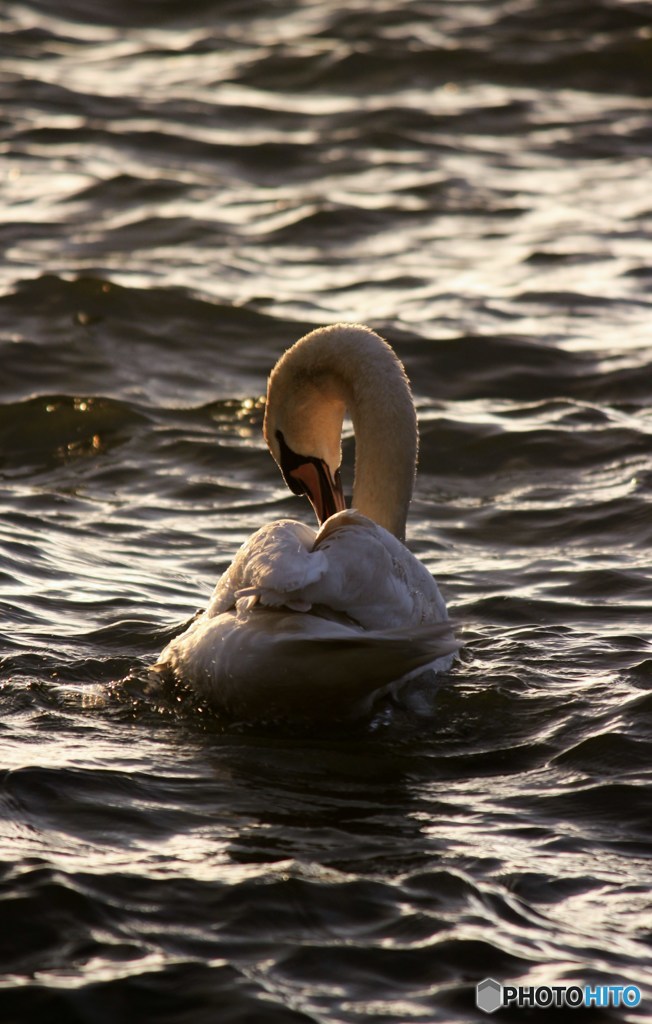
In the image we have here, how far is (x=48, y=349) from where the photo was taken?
37.7ft

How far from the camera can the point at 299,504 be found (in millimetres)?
9141

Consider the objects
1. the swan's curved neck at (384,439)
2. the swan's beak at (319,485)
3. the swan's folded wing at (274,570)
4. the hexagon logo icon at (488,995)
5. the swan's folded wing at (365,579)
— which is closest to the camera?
the hexagon logo icon at (488,995)

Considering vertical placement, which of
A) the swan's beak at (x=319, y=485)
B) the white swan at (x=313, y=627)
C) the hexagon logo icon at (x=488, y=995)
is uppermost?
the white swan at (x=313, y=627)

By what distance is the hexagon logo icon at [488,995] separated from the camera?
393 cm

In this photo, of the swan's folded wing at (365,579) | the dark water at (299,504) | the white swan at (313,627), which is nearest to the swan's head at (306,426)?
the dark water at (299,504)

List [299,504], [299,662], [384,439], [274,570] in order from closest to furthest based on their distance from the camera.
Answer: [299,662] < [274,570] < [384,439] < [299,504]

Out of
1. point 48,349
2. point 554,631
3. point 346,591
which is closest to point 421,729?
point 346,591

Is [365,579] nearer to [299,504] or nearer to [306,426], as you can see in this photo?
[306,426]

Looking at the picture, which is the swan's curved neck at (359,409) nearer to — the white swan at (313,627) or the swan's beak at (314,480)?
the swan's beak at (314,480)

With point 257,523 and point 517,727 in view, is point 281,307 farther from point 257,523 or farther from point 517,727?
point 517,727

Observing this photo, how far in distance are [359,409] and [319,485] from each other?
16.9 inches

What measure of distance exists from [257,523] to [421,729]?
3.12 metres

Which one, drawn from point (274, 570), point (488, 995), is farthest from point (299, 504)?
point (488, 995)

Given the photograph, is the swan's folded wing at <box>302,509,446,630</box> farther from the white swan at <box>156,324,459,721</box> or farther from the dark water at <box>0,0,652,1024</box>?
the dark water at <box>0,0,652,1024</box>
